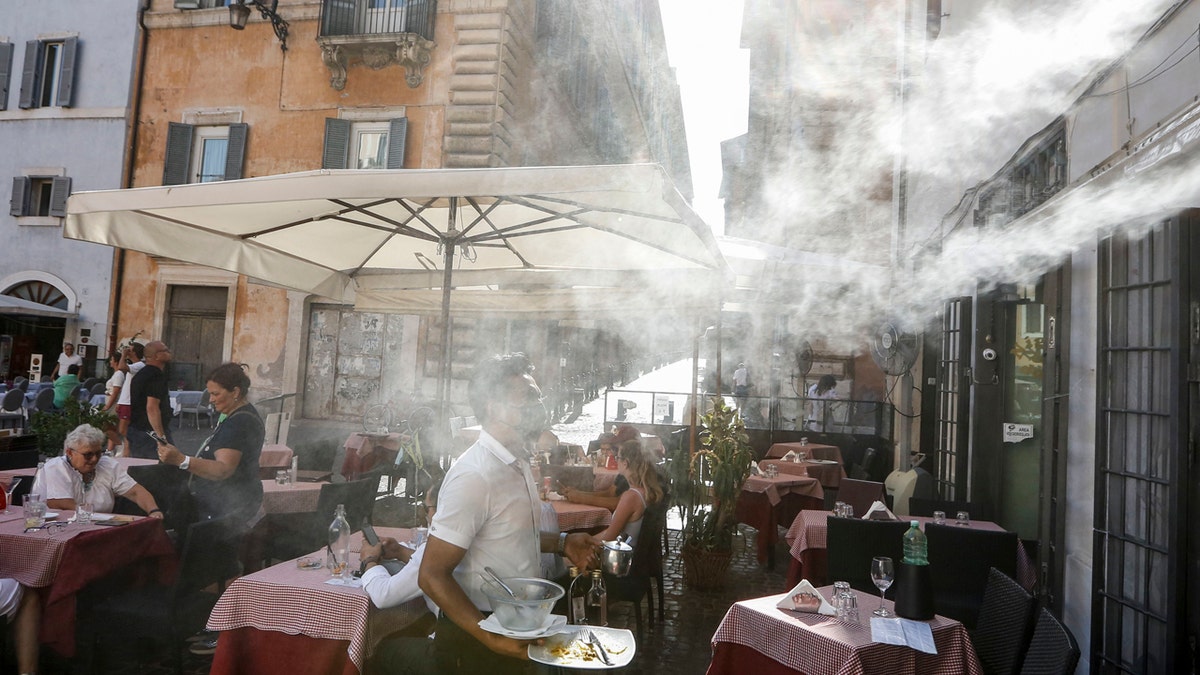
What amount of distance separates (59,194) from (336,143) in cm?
727

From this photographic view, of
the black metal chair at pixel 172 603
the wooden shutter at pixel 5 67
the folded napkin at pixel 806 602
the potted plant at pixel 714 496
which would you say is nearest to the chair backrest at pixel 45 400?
the wooden shutter at pixel 5 67

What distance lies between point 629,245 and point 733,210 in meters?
41.8

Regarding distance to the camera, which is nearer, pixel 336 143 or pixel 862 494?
pixel 862 494

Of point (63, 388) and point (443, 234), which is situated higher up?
point (443, 234)

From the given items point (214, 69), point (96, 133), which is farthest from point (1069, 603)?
point (96, 133)

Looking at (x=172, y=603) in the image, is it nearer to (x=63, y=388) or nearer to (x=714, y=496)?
(x=714, y=496)

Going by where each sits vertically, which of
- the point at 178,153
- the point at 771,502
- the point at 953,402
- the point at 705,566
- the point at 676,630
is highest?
the point at 178,153

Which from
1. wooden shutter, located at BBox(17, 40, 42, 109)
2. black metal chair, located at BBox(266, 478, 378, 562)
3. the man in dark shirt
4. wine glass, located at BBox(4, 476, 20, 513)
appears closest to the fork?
black metal chair, located at BBox(266, 478, 378, 562)

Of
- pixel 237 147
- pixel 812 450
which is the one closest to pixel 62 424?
pixel 812 450

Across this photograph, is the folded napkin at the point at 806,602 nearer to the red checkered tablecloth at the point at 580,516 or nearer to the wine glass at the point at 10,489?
the red checkered tablecloth at the point at 580,516

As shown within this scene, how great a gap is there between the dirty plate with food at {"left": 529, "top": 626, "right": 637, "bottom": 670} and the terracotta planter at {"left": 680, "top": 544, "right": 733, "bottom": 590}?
154 inches

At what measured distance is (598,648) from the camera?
2160 millimetres

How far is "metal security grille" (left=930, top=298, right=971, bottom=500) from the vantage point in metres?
7.54

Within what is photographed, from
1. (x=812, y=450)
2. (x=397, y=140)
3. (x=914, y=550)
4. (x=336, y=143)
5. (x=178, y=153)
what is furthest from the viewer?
(x=178, y=153)
